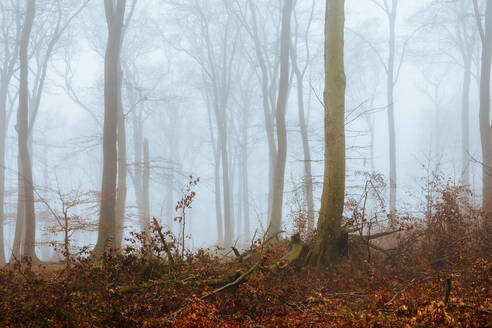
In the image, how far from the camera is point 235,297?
418cm

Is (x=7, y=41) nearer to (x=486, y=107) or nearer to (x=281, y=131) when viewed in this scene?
(x=281, y=131)

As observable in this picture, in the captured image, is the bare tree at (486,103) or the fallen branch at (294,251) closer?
the fallen branch at (294,251)

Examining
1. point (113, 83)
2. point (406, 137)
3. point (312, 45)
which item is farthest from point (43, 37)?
point (406, 137)

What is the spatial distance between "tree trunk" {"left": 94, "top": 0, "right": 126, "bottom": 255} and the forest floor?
3.71 metres

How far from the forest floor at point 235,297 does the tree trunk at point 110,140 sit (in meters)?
3.71

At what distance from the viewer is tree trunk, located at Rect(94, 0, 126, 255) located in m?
8.84

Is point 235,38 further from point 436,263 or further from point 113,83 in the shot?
point 436,263

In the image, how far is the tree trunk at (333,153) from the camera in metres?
6.04

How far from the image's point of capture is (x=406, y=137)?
52188mm

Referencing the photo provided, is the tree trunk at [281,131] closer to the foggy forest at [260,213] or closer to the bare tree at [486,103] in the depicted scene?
the foggy forest at [260,213]

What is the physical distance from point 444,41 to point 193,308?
2470 centimetres

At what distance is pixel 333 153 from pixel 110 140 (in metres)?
6.03

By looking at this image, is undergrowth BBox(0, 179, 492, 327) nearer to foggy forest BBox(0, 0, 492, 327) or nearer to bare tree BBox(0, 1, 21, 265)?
foggy forest BBox(0, 0, 492, 327)

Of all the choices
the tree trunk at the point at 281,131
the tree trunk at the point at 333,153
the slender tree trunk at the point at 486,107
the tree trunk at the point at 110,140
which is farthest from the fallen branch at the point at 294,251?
the slender tree trunk at the point at 486,107
